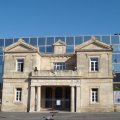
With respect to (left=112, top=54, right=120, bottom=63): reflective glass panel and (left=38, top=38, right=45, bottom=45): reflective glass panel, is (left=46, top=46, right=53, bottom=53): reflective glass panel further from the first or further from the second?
(left=112, top=54, right=120, bottom=63): reflective glass panel

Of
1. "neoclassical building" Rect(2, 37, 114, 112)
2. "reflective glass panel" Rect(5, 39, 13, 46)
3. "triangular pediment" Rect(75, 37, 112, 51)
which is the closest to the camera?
"neoclassical building" Rect(2, 37, 114, 112)

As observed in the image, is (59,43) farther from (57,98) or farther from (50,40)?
(57,98)

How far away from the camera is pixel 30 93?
168 feet

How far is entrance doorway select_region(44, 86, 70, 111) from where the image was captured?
5259 cm

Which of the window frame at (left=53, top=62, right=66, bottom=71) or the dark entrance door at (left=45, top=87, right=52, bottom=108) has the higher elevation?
the window frame at (left=53, top=62, right=66, bottom=71)

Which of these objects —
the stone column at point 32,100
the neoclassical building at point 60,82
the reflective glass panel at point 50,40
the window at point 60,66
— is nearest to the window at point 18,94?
the neoclassical building at point 60,82

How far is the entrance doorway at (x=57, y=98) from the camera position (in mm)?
52594

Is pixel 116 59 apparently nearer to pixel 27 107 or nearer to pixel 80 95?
pixel 80 95

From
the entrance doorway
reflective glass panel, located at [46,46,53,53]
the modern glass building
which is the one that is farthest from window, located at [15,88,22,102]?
the modern glass building

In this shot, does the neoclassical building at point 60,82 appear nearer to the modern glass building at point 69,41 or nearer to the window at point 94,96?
the window at point 94,96

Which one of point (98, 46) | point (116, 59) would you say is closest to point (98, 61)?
point (98, 46)

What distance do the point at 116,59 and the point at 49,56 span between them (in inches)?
646

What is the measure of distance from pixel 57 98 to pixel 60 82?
13.1ft

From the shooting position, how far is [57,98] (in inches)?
2114
